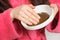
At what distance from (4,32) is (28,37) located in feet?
0.31

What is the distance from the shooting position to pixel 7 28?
66 cm

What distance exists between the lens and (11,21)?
0.65 m

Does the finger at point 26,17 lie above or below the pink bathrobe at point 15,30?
above

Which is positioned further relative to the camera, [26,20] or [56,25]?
[56,25]

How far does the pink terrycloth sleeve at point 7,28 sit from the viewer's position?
0.65 meters

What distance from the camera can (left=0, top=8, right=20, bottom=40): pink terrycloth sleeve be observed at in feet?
2.13

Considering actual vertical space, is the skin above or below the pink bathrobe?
above

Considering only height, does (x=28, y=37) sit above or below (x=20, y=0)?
below

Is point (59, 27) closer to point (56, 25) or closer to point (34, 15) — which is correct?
point (56, 25)

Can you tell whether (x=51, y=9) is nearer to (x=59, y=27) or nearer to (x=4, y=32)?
(x=59, y=27)

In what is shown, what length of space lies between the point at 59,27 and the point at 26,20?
15 cm

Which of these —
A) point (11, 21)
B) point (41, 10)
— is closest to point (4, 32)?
point (11, 21)

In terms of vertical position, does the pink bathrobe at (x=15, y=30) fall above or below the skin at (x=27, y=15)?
below

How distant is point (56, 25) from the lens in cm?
71
